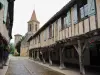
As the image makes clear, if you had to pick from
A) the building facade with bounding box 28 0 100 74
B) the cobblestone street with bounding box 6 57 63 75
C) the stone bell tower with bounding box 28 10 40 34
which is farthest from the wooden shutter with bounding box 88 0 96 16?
the stone bell tower with bounding box 28 10 40 34

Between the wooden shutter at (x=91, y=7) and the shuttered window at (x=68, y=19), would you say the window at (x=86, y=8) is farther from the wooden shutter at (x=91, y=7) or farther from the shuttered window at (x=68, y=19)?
the shuttered window at (x=68, y=19)

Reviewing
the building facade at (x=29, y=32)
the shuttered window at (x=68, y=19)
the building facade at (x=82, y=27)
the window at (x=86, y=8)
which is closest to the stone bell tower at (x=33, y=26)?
the building facade at (x=29, y=32)

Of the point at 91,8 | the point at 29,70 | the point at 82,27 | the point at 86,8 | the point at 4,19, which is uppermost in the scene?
the point at 86,8

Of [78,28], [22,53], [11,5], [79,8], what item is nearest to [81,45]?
[78,28]

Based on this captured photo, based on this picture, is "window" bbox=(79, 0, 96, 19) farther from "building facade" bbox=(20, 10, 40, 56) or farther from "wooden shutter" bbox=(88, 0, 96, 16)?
"building facade" bbox=(20, 10, 40, 56)

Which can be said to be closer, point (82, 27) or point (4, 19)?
point (82, 27)

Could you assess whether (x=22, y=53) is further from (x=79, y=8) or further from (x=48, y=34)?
(x=79, y=8)

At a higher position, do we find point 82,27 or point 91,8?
point 91,8

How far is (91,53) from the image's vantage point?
14.6 metres

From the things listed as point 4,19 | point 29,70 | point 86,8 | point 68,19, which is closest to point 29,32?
point 29,70

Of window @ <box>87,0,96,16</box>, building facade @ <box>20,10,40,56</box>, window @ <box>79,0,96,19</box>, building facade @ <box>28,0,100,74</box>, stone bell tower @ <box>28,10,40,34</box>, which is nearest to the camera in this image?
building facade @ <box>28,0,100,74</box>

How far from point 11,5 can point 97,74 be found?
9.54m

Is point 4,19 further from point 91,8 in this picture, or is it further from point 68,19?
point 91,8

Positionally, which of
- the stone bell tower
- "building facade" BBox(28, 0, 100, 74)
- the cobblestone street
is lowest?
the cobblestone street
